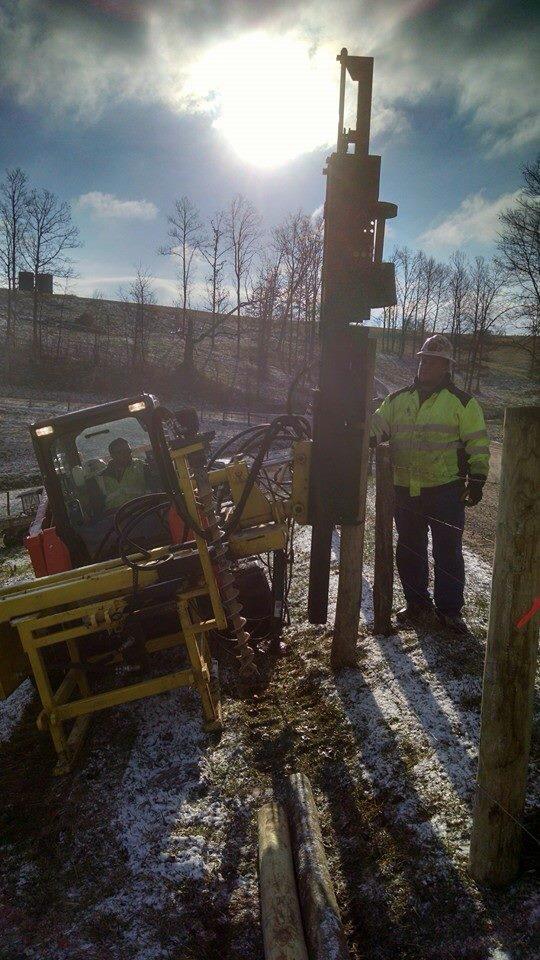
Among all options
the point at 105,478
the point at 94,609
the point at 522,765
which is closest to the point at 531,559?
the point at 522,765

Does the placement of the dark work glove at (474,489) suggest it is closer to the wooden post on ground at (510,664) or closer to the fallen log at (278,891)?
the wooden post on ground at (510,664)

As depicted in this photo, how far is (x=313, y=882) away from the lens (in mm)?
2422

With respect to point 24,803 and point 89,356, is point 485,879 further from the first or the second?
point 89,356

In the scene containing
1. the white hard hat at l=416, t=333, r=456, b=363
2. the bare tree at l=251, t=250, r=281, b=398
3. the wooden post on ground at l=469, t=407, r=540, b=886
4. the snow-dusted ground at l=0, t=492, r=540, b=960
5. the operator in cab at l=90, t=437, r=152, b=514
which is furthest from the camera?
the bare tree at l=251, t=250, r=281, b=398

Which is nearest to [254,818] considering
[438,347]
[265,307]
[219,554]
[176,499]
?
[219,554]

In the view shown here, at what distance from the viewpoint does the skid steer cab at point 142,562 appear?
361cm

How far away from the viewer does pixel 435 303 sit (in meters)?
62.7

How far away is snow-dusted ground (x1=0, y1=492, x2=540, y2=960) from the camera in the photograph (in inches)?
93.1

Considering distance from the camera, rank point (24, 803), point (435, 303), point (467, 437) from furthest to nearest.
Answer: point (435, 303) < point (467, 437) < point (24, 803)

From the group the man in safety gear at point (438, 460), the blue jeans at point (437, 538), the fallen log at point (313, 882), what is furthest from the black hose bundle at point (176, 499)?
the fallen log at point (313, 882)

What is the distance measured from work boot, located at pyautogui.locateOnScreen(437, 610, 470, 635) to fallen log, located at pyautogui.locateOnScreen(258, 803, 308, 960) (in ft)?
6.43

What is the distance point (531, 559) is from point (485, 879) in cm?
143

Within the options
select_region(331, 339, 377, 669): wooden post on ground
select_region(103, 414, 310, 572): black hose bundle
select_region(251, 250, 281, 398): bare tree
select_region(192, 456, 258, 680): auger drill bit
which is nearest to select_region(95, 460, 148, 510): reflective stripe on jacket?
select_region(103, 414, 310, 572): black hose bundle

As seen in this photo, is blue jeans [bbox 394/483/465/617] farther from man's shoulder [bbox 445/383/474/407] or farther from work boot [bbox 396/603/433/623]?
man's shoulder [bbox 445/383/474/407]
